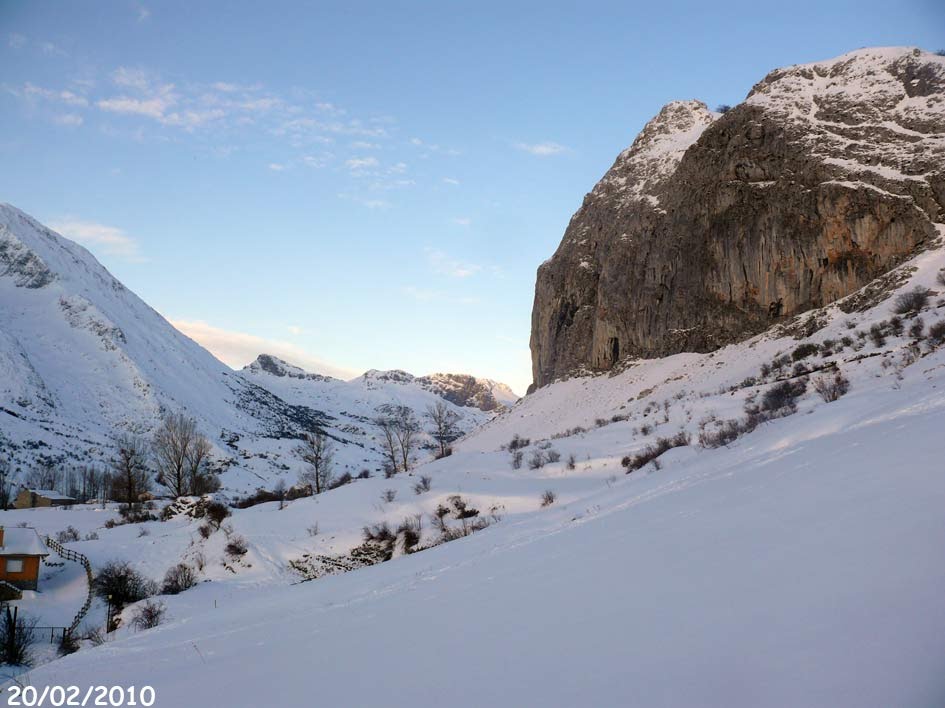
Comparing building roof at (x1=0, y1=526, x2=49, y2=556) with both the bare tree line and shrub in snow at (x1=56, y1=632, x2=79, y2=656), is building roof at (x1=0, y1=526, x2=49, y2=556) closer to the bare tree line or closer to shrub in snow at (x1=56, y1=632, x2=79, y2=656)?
shrub in snow at (x1=56, y1=632, x2=79, y2=656)

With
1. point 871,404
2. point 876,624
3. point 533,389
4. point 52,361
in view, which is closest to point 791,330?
point 871,404

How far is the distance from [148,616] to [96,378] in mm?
124465

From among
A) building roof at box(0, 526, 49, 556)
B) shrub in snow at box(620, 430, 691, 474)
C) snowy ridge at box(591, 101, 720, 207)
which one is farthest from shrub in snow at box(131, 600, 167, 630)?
snowy ridge at box(591, 101, 720, 207)

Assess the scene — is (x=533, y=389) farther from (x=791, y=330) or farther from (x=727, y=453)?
(x=727, y=453)

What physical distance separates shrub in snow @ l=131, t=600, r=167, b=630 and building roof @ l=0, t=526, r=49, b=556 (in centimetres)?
1090

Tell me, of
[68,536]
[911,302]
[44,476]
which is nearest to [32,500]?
[68,536]

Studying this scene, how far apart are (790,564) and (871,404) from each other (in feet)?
27.0

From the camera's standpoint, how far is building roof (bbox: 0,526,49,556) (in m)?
23.1

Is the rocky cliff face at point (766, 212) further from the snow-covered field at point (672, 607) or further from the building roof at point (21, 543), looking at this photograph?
the building roof at point (21, 543)

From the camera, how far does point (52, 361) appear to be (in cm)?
11769

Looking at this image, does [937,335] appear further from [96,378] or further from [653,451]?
[96,378]

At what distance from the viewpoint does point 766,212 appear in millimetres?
44625

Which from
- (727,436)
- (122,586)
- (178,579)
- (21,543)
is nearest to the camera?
(727,436)

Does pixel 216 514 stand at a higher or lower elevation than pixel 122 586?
higher
